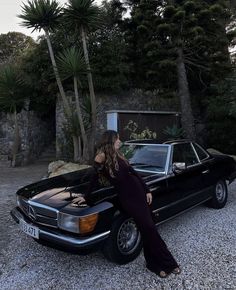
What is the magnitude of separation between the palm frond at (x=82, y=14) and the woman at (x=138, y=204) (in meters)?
7.06

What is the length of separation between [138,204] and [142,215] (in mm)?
117

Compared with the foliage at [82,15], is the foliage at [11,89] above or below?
below

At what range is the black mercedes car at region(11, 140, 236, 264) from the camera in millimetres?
2986

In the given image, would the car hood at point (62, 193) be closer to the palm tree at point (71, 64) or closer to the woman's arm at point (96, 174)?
the woman's arm at point (96, 174)

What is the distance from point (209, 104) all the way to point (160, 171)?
8697 millimetres

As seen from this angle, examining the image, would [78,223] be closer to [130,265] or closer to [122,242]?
[122,242]

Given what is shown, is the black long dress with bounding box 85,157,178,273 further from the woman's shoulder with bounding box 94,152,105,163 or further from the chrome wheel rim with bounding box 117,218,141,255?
the chrome wheel rim with bounding box 117,218,141,255

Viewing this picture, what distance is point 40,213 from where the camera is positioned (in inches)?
127

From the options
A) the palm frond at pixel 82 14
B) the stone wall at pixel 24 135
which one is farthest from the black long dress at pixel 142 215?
the stone wall at pixel 24 135

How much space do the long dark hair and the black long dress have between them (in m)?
0.05

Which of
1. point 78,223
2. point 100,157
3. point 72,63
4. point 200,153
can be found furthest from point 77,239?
point 72,63

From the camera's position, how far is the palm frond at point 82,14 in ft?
28.9

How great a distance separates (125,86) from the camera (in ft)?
39.4

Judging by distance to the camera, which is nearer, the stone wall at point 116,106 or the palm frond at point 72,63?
the palm frond at point 72,63
